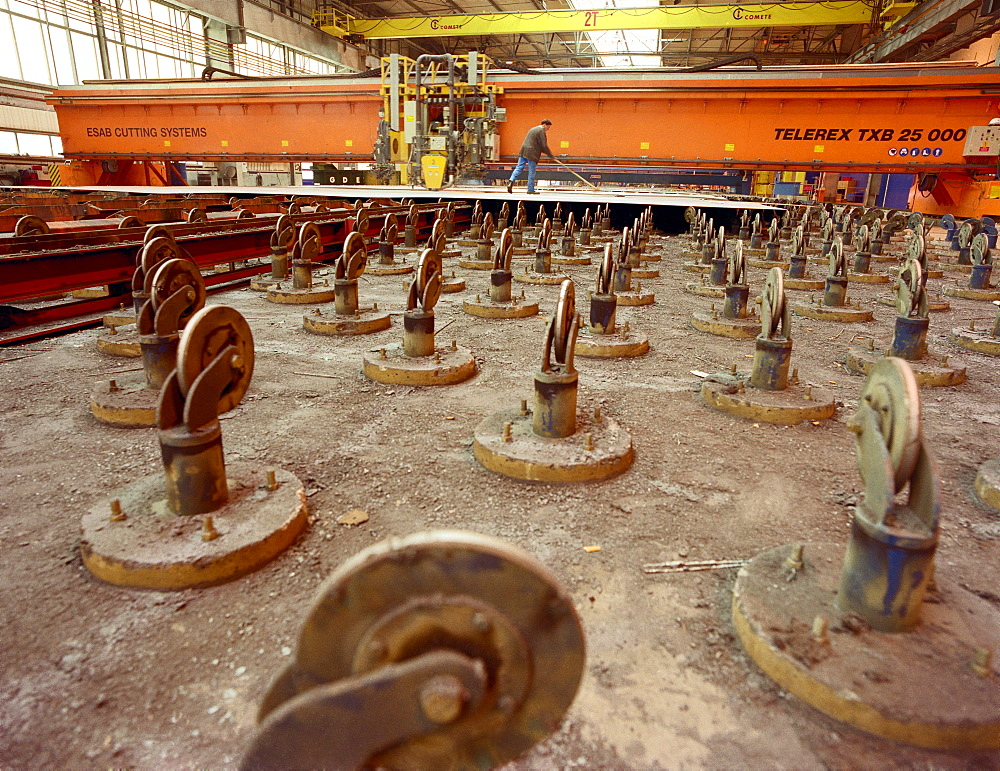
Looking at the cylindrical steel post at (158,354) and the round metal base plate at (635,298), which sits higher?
the cylindrical steel post at (158,354)

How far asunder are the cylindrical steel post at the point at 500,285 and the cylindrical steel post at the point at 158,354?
270 centimetres

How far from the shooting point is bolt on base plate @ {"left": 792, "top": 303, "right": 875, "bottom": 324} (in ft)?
15.9

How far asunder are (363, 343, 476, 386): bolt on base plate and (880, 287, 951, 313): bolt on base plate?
4.35 m

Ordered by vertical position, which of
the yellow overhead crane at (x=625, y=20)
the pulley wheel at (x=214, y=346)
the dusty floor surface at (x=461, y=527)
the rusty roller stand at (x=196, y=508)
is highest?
the yellow overhead crane at (x=625, y=20)

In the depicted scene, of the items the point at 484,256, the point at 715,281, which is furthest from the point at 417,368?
the point at 484,256

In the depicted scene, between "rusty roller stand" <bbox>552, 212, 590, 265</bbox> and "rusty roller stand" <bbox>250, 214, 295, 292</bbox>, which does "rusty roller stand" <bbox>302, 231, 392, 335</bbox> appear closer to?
"rusty roller stand" <bbox>250, 214, 295, 292</bbox>

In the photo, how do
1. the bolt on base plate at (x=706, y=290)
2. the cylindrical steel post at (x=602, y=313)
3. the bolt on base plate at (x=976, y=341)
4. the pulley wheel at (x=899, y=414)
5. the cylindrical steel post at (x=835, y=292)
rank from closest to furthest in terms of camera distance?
the pulley wheel at (x=899, y=414)
the cylindrical steel post at (x=602, y=313)
the bolt on base plate at (x=976, y=341)
the cylindrical steel post at (x=835, y=292)
the bolt on base plate at (x=706, y=290)

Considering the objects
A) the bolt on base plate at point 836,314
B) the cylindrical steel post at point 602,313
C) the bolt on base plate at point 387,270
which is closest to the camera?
the cylindrical steel post at point 602,313

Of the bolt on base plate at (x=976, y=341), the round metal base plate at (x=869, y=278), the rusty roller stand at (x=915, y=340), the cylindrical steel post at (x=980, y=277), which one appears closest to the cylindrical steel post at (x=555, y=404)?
the rusty roller stand at (x=915, y=340)

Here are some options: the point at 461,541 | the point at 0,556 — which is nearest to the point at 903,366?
the point at 461,541

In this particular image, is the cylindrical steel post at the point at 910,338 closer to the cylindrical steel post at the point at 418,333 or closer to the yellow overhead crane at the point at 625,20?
the cylindrical steel post at the point at 418,333

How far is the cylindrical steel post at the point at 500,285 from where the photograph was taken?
4871 millimetres

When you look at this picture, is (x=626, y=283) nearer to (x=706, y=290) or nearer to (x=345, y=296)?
(x=706, y=290)

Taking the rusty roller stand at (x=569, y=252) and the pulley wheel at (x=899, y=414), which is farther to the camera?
the rusty roller stand at (x=569, y=252)
